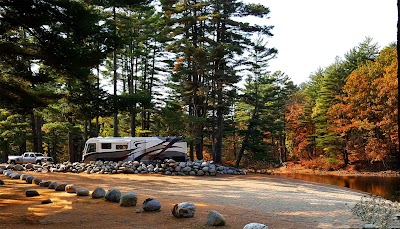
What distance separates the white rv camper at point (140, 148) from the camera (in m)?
21.1

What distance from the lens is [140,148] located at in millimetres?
21203

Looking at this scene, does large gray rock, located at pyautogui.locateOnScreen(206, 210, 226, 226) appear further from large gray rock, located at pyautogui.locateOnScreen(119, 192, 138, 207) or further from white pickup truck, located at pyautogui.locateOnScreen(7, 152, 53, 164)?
white pickup truck, located at pyautogui.locateOnScreen(7, 152, 53, 164)

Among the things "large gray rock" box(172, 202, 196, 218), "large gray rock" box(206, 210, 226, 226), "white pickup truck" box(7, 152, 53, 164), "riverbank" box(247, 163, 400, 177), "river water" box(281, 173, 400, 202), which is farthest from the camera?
"riverbank" box(247, 163, 400, 177)

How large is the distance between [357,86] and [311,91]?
11475 mm

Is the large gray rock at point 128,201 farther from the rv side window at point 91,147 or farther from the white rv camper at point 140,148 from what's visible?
the rv side window at point 91,147

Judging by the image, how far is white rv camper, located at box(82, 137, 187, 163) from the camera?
21.1 meters

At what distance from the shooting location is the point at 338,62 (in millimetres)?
37719

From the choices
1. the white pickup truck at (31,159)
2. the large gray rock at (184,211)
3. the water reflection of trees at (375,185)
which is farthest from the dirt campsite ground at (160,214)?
the white pickup truck at (31,159)

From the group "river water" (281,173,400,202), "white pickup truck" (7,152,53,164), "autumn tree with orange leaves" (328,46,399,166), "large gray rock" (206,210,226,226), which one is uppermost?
"autumn tree with orange leaves" (328,46,399,166)

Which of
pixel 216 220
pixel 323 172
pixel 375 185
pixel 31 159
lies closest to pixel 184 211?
pixel 216 220

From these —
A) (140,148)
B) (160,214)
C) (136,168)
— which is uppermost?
(140,148)

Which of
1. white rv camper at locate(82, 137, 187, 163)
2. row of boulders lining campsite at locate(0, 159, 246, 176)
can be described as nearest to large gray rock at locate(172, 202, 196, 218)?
row of boulders lining campsite at locate(0, 159, 246, 176)

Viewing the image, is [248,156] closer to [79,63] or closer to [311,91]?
[311,91]

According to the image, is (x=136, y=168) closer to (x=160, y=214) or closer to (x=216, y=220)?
(x=160, y=214)
